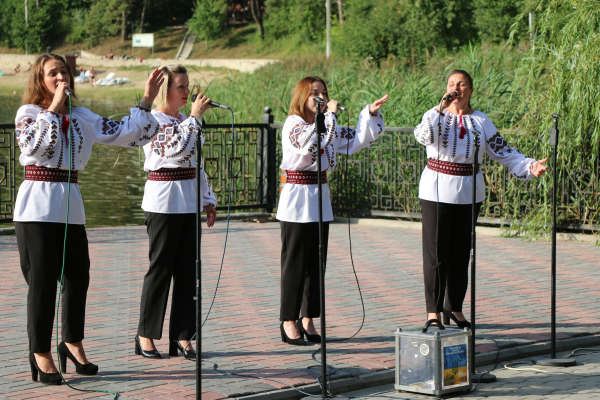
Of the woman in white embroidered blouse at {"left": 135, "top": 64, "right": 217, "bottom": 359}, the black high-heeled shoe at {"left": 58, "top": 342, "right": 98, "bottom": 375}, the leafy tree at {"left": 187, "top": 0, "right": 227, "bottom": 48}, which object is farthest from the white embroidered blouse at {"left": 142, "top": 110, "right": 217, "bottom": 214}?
the leafy tree at {"left": 187, "top": 0, "right": 227, "bottom": 48}

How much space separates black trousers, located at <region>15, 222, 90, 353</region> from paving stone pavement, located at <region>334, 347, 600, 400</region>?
1.73 m

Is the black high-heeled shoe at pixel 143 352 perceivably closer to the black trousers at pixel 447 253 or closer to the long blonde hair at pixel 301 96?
the long blonde hair at pixel 301 96

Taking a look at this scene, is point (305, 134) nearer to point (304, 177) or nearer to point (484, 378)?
point (304, 177)

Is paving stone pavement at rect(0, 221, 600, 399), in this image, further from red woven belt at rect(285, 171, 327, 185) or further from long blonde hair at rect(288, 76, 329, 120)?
long blonde hair at rect(288, 76, 329, 120)

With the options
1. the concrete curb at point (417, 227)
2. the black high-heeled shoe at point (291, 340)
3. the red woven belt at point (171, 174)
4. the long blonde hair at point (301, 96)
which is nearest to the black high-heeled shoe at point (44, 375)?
the red woven belt at point (171, 174)

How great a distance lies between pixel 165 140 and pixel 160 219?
1.72ft

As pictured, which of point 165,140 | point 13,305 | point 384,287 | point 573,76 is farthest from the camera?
point 573,76

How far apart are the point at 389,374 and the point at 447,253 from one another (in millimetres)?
1508

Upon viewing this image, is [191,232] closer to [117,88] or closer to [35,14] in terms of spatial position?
[117,88]

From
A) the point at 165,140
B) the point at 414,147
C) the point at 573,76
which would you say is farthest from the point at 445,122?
the point at 414,147

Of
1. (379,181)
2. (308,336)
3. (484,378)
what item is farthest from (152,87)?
(379,181)

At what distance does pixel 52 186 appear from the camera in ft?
18.3

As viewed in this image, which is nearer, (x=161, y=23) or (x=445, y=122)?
(x=445, y=122)

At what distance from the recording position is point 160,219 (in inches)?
244
